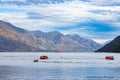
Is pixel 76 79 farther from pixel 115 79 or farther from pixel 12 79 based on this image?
pixel 12 79

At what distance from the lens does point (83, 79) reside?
101750 millimetres

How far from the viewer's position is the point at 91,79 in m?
102

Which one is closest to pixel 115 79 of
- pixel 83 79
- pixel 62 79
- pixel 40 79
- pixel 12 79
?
pixel 83 79

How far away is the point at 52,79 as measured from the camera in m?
102

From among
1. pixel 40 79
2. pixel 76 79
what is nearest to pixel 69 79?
pixel 76 79

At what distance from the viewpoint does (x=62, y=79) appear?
10219 centimetres

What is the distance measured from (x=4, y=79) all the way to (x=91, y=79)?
25882mm

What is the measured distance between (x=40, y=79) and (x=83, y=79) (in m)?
12.9

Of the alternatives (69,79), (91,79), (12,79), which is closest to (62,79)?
(69,79)

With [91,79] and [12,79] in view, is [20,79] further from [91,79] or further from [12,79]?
[91,79]

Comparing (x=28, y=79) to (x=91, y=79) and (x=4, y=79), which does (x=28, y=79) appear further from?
(x=91, y=79)

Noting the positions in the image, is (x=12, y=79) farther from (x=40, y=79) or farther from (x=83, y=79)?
(x=83, y=79)

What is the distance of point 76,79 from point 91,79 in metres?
4.56

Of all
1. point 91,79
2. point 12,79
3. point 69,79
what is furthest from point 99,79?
point 12,79
